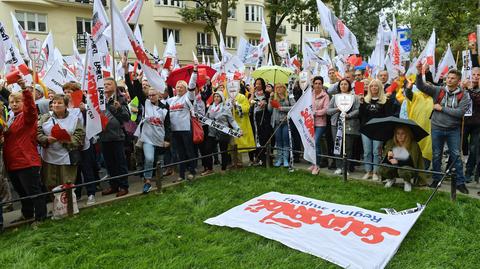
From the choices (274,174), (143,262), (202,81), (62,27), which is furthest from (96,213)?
(62,27)

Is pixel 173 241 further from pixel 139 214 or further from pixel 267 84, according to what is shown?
pixel 267 84

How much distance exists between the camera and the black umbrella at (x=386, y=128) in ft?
22.5

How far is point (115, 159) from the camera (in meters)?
7.42

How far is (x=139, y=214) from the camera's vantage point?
6328 millimetres

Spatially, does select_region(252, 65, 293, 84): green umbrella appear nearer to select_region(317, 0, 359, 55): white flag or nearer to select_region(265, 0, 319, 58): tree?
select_region(317, 0, 359, 55): white flag

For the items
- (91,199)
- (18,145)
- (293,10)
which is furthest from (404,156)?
(293,10)

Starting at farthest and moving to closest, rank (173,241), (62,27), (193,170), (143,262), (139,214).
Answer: (62,27)
(193,170)
(139,214)
(173,241)
(143,262)

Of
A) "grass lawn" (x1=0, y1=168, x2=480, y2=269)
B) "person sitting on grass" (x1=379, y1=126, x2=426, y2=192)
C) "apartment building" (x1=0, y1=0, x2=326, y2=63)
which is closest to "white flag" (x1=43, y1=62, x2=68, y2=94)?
"grass lawn" (x1=0, y1=168, x2=480, y2=269)

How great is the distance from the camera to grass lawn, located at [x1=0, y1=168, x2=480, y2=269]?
4.66 meters

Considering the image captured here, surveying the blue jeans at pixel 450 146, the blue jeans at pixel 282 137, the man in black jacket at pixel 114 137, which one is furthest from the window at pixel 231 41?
the blue jeans at pixel 450 146

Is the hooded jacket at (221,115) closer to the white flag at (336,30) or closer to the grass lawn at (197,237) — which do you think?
the grass lawn at (197,237)

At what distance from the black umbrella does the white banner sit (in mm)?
1748

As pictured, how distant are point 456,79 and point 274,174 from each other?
3727 millimetres

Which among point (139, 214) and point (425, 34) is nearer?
point (139, 214)
